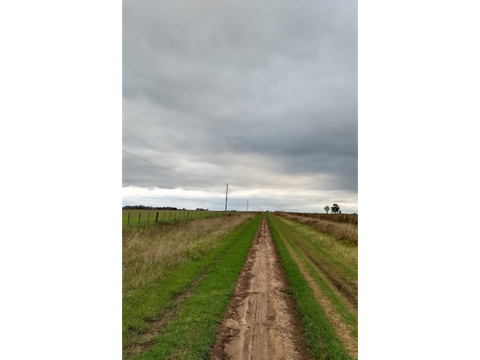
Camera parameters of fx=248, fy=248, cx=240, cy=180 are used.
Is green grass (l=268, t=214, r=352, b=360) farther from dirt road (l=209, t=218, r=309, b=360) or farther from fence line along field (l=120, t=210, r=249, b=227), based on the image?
fence line along field (l=120, t=210, r=249, b=227)

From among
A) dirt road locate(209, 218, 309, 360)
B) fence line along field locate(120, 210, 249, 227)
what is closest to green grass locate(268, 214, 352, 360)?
dirt road locate(209, 218, 309, 360)

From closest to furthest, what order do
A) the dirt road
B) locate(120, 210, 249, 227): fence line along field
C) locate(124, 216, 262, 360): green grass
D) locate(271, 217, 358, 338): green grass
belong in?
the dirt road < locate(124, 216, 262, 360): green grass < locate(271, 217, 358, 338): green grass < locate(120, 210, 249, 227): fence line along field

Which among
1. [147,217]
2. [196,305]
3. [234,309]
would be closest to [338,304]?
[234,309]

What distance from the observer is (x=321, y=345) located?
4332mm

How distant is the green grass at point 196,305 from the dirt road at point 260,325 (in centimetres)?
23

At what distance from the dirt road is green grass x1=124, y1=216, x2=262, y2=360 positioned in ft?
0.76

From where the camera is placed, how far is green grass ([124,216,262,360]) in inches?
164

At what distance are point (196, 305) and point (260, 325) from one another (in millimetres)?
1709

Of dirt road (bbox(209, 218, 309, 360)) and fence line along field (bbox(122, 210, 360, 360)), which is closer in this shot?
dirt road (bbox(209, 218, 309, 360))

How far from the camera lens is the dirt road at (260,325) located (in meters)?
4.04
